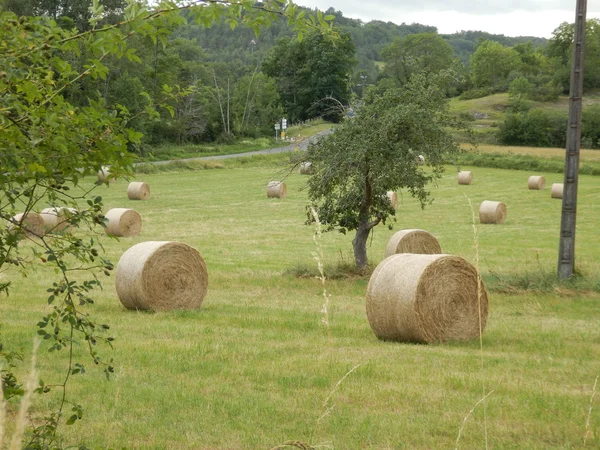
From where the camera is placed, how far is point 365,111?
2098cm

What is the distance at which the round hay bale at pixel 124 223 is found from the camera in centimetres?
3019

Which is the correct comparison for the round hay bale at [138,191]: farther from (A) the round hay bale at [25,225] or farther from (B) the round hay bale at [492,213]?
(B) the round hay bale at [492,213]

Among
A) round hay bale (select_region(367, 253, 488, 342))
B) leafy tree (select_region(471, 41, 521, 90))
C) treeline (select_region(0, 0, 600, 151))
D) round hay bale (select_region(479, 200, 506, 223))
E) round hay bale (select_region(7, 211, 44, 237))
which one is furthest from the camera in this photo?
leafy tree (select_region(471, 41, 521, 90))

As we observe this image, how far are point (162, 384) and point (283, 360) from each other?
74.5 inches

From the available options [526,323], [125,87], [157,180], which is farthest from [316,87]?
[526,323]

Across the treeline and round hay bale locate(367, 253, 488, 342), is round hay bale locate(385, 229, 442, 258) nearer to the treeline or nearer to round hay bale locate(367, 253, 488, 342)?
round hay bale locate(367, 253, 488, 342)

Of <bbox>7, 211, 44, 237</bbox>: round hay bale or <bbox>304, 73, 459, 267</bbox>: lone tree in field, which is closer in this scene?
<bbox>7, 211, 44, 237</bbox>: round hay bale

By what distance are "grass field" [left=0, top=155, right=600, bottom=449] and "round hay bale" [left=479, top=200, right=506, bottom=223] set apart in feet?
40.8

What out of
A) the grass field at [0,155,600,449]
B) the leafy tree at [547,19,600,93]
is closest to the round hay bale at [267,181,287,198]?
the grass field at [0,155,600,449]

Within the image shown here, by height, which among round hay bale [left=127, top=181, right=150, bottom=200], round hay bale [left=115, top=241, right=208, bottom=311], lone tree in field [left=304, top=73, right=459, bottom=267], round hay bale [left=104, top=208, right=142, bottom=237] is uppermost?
lone tree in field [left=304, top=73, right=459, bottom=267]

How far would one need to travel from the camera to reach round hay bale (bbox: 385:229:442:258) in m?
23.0

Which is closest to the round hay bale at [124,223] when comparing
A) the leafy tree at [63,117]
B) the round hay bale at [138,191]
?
the round hay bale at [138,191]

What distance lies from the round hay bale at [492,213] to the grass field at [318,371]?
12449 millimetres

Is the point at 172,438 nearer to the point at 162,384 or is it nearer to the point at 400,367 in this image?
the point at 162,384
